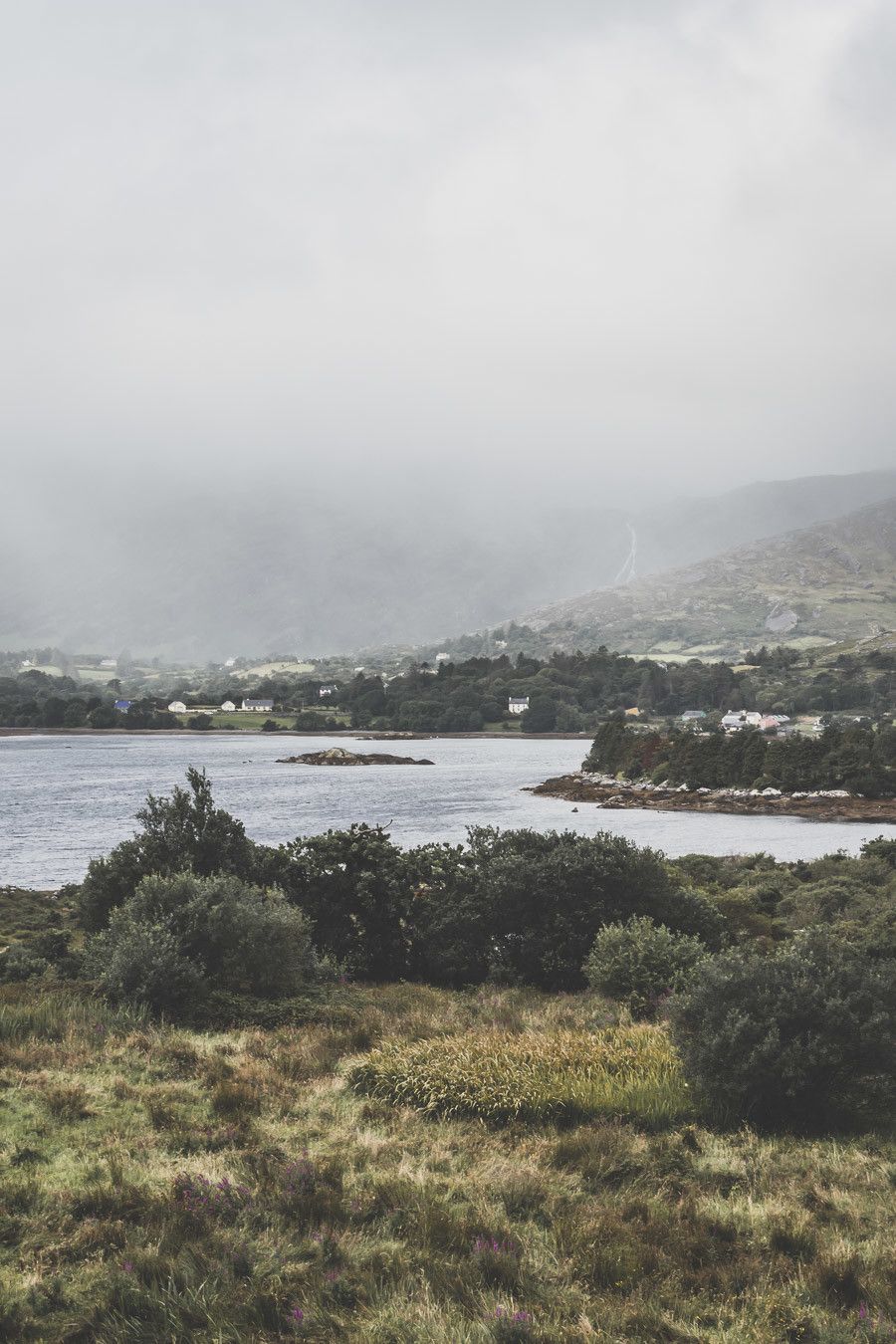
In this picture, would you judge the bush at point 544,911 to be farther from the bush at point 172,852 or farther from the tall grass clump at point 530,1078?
the tall grass clump at point 530,1078

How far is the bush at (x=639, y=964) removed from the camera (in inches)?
685

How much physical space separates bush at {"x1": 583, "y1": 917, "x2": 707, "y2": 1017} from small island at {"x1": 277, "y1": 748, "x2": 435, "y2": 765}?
115106mm

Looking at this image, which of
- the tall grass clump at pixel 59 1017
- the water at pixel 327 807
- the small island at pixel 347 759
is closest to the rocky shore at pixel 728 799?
the water at pixel 327 807

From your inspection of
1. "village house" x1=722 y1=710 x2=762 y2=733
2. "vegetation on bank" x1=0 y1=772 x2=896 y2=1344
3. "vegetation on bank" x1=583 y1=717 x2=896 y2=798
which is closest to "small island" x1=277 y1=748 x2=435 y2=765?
"vegetation on bank" x1=583 y1=717 x2=896 y2=798

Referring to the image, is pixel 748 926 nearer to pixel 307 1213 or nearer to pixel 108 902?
pixel 108 902

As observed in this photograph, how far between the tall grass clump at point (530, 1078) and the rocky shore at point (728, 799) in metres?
72.1

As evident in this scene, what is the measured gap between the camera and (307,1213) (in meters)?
7.48

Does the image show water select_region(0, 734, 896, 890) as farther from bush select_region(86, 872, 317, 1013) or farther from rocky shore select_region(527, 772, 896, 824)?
bush select_region(86, 872, 317, 1013)

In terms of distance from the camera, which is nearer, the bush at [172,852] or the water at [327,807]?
the bush at [172,852]

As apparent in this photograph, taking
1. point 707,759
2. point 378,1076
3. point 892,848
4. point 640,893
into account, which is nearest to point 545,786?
point 707,759

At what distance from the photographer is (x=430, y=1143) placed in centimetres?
927

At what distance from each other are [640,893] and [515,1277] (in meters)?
17.1

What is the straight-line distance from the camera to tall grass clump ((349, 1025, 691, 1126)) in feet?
33.4

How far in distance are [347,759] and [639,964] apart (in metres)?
119
